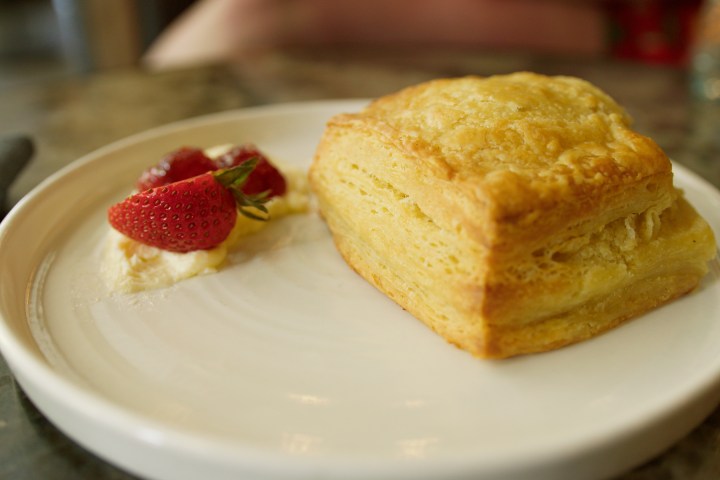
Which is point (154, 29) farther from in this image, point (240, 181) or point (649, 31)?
point (240, 181)

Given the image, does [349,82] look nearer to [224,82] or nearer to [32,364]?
[224,82]

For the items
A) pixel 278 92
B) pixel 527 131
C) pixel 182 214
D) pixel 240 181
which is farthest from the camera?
pixel 278 92

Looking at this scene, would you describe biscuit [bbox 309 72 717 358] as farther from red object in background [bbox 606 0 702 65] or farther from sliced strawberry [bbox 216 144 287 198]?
red object in background [bbox 606 0 702 65]

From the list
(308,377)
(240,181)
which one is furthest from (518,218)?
(240,181)

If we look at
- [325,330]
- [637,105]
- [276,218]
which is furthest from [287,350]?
[637,105]

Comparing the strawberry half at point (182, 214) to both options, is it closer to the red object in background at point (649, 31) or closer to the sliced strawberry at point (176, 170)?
the sliced strawberry at point (176, 170)

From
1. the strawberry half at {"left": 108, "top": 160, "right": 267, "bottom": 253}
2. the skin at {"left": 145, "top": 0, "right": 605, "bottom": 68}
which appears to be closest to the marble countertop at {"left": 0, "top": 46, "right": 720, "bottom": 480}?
the skin at {"left": 145, "top": 0, "right": 605, "bottom": 68}
